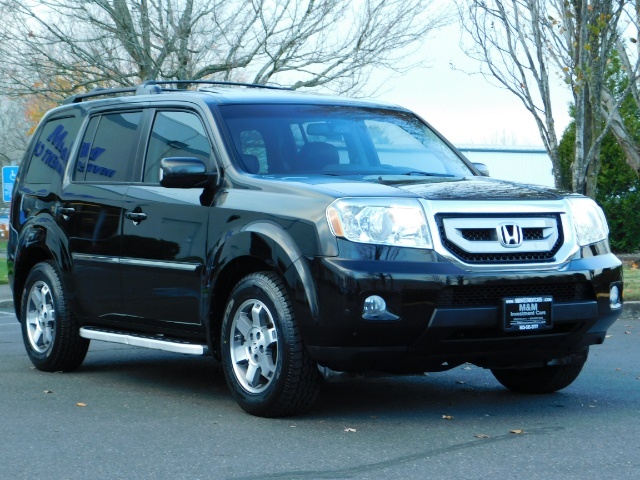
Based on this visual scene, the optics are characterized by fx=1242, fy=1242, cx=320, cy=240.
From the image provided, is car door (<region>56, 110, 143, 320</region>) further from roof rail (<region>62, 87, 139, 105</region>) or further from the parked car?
the parked car

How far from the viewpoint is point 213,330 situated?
7242mm

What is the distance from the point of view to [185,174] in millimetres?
7176

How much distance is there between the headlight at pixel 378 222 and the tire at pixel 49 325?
9.88 feet

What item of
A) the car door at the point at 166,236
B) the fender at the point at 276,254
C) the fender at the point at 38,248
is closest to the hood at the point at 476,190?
the fender at the point at 276,254

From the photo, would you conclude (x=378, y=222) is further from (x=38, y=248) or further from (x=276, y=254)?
(x=38, y=248)

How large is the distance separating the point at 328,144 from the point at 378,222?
4.59 feet

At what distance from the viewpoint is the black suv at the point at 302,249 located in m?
6.39

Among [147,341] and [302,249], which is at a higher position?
[302,249]

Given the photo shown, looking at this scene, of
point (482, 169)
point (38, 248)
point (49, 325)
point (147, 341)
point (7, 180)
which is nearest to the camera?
point (147, 341)

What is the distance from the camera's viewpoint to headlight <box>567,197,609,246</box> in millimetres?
6973

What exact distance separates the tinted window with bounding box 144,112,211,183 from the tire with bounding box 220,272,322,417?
1.12 meters

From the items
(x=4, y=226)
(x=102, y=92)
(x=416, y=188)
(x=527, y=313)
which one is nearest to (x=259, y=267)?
(x=416, y=188)

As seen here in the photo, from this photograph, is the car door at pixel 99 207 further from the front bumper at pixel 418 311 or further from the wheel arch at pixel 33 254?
the front bumper at pixel 418 311

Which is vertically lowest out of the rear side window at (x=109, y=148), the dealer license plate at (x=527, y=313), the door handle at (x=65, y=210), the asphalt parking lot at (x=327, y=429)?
the asphalt parking lot at (x=327, y=429)
